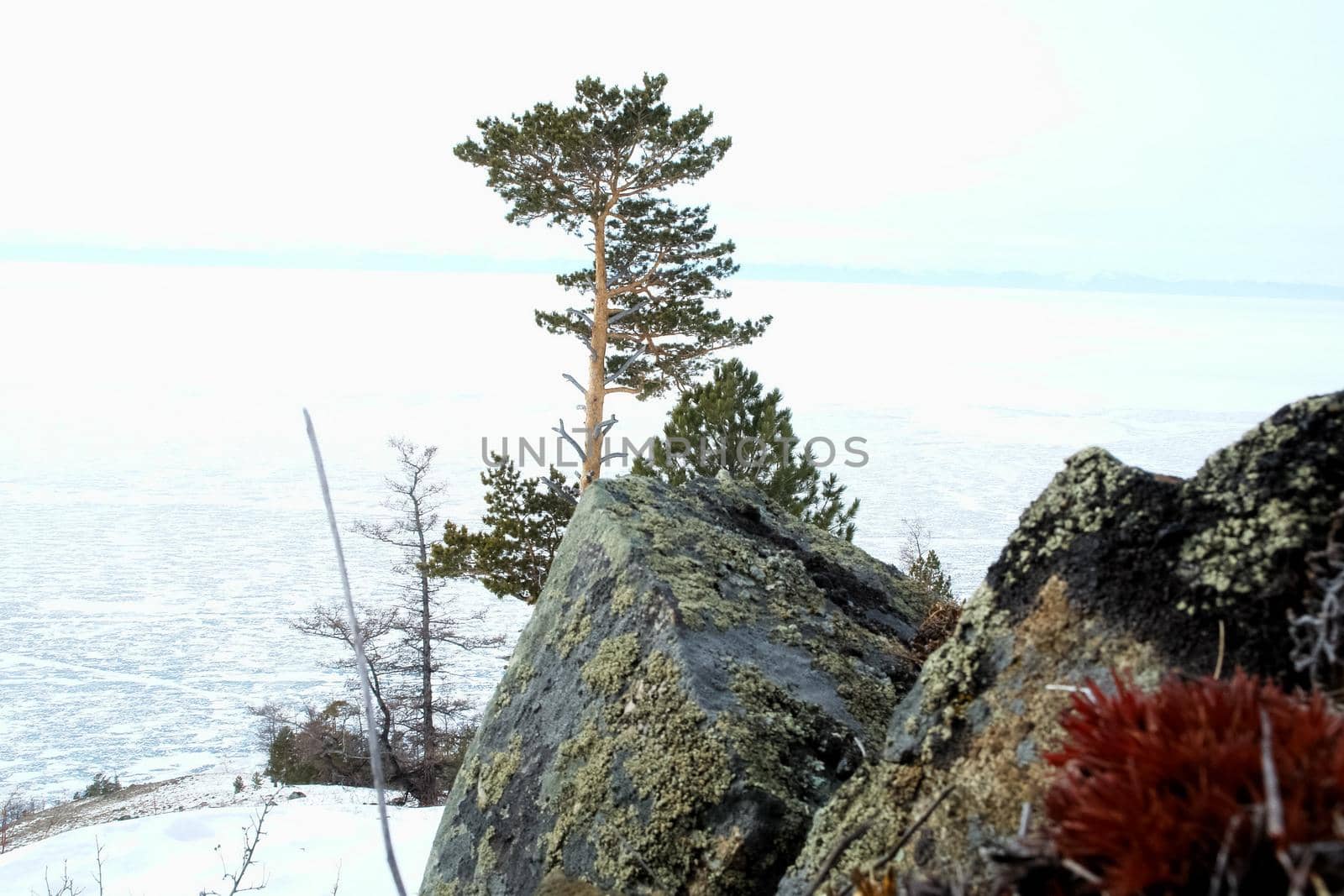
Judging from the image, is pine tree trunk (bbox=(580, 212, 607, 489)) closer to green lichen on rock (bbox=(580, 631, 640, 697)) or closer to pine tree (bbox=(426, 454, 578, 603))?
pine tree (bbox=(426, 454, 578, 603))

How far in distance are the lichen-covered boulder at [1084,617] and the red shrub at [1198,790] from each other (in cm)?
49

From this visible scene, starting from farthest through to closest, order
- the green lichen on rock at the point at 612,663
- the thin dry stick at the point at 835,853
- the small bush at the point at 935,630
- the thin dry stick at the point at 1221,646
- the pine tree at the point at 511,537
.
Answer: the pine tree at the point at 511,537 → the small bush at the point at 935,630 → the green lichen on rock at the point at 612,663 → the thin dry stick at the point at 1221,646 → the thin dry stick at the point at 835,853

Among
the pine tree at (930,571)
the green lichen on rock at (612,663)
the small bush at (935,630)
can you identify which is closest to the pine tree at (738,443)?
the pine tree at (930,571)

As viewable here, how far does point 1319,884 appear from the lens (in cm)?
111

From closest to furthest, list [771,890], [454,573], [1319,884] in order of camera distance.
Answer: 1. [1319,884]
2. [771,890]
3. [454,573]

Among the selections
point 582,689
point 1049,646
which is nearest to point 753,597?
point 582,689

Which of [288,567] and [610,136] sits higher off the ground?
[610,136]

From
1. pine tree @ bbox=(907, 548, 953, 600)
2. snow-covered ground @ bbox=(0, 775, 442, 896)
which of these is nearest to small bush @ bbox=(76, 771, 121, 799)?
snow-covered ground @ bbox=(0, 775, 442, 896)

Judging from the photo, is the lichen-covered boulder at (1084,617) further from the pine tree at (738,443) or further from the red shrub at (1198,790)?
the pine tree at (738,443)

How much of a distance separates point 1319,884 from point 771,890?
198cm

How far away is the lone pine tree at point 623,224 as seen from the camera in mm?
19734

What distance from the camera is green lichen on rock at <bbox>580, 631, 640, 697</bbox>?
3486mm

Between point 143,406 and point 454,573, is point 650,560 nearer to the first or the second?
point 454,573

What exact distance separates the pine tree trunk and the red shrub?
69.4ft
